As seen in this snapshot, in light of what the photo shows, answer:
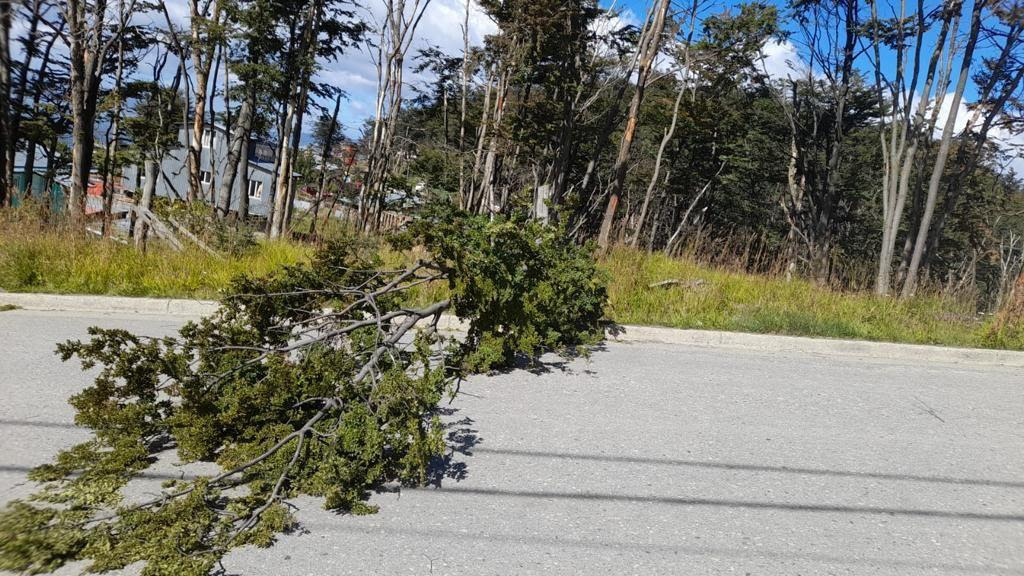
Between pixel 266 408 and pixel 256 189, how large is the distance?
2031 inches

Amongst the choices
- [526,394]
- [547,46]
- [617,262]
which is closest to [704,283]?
[617,262]

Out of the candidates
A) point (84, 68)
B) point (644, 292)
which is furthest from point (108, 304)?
point (84, 68)

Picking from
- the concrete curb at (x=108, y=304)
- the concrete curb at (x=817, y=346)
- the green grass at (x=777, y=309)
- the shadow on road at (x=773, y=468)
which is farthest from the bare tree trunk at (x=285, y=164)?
the shadow on road at (x=773, y=468)

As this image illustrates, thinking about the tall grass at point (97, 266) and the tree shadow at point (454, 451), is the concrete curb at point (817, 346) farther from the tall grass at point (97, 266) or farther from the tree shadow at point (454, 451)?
the tall grass at point (97, 266)

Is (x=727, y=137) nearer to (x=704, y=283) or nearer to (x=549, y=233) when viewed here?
(x=704, y=283)

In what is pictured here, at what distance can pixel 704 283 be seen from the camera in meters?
8.90

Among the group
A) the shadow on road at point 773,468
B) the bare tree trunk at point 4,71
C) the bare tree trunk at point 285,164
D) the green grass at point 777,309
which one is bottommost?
the shadow on road at point 773,468

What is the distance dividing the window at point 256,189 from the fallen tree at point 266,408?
162ft

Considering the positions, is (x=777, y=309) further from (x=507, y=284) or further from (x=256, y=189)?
(x=256, y=189)

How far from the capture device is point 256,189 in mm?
50781

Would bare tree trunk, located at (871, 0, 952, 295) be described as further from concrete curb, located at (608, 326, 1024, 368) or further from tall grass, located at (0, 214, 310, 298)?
tall grass, located at (0, 214, 310, 298)

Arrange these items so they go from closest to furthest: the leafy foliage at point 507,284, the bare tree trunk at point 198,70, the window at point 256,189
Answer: the leafy foliage at point 507,284 → the bare tree trunk at point 198,70 → the window at point 256,189

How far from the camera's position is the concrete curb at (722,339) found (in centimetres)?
722

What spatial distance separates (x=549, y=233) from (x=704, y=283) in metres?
3.55
